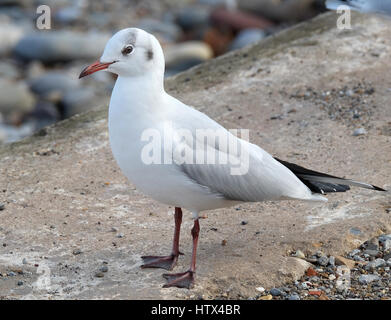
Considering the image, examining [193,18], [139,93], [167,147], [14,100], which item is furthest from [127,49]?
[193,18]

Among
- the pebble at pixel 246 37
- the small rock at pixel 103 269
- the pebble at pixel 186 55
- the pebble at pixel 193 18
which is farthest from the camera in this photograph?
the pebble at pixel 193 18

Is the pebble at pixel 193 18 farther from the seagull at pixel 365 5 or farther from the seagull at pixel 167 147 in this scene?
the seagull at pixel 167 147

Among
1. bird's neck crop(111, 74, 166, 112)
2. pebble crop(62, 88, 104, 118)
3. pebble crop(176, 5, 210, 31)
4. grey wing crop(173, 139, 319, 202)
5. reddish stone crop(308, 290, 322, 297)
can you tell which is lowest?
reddish stone crop(308, 290, 322, 297)

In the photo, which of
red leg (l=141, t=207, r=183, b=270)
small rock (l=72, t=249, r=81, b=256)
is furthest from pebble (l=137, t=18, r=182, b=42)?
red leg (l=141, t=207, r=183, b=270)

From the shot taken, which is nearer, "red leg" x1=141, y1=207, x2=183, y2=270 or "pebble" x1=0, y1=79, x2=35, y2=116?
"red leg" x1=141, y1=207, x2=183, y2=270

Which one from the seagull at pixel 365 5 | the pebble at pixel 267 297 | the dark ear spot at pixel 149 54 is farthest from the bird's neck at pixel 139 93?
the seagull at pixel 365 5

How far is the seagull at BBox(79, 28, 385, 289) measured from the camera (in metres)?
4.75

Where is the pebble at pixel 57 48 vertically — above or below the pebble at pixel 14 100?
above

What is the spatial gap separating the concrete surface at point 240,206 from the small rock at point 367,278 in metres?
0.36

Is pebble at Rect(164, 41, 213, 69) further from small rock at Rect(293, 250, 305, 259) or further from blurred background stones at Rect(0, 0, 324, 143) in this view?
small rock at Rect(293, 250, 305, 259)

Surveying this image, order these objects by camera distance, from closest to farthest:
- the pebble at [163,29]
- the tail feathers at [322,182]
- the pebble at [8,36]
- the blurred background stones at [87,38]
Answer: the tail feathers at [322,182] < the blurred background stones at [87,38] < the pebble at [8,36] < the pebble at [163,29]

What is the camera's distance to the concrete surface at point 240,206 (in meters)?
5.10

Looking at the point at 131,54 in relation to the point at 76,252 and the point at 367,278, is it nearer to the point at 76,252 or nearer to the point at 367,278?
the point at 76,252

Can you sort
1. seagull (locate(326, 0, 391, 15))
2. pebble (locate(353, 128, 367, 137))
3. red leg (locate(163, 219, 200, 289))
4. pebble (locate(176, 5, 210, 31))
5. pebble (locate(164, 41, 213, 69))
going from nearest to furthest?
red leg (locate(163, 219, 200, 289)), pebble (locate(353, 128, 367, 137)), seagull (locate(326, 0, 391, 15)), pebble (locate(164, 41, 213, 69)), pebble (locate(176, 5, 210, 31))
